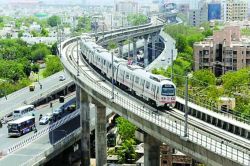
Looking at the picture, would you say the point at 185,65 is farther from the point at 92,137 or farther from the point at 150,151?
the point at 150,151

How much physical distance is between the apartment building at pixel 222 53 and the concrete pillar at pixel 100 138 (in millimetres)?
38093

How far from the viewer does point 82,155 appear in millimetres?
47875

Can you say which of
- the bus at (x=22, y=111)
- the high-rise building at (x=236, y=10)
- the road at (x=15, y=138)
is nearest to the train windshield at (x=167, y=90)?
the road at (x=15, y=138)

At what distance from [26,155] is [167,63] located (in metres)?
48.0

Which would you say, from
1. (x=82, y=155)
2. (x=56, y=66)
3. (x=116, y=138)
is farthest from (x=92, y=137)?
(x=56, y=66)

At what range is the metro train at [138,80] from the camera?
113 ft

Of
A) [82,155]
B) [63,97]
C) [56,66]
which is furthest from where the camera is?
[56,66]

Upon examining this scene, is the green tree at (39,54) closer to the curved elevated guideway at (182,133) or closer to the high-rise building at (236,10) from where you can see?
the curved elevated guideway at (182,133)

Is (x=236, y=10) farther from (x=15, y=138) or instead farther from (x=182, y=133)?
(x=182, y=133)

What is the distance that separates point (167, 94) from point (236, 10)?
500ft

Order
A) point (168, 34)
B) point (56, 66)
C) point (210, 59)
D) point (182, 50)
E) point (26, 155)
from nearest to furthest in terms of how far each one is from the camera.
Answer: point (26, 155) < point (210, 59) < point (56, 66) < point (182, 50) < point (168, 34)

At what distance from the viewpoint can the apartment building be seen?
3039 inches

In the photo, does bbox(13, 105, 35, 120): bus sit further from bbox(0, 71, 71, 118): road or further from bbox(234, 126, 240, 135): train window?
bbox(234, 126, 240, 135): train window

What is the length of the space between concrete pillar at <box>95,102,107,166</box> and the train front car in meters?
10.3
